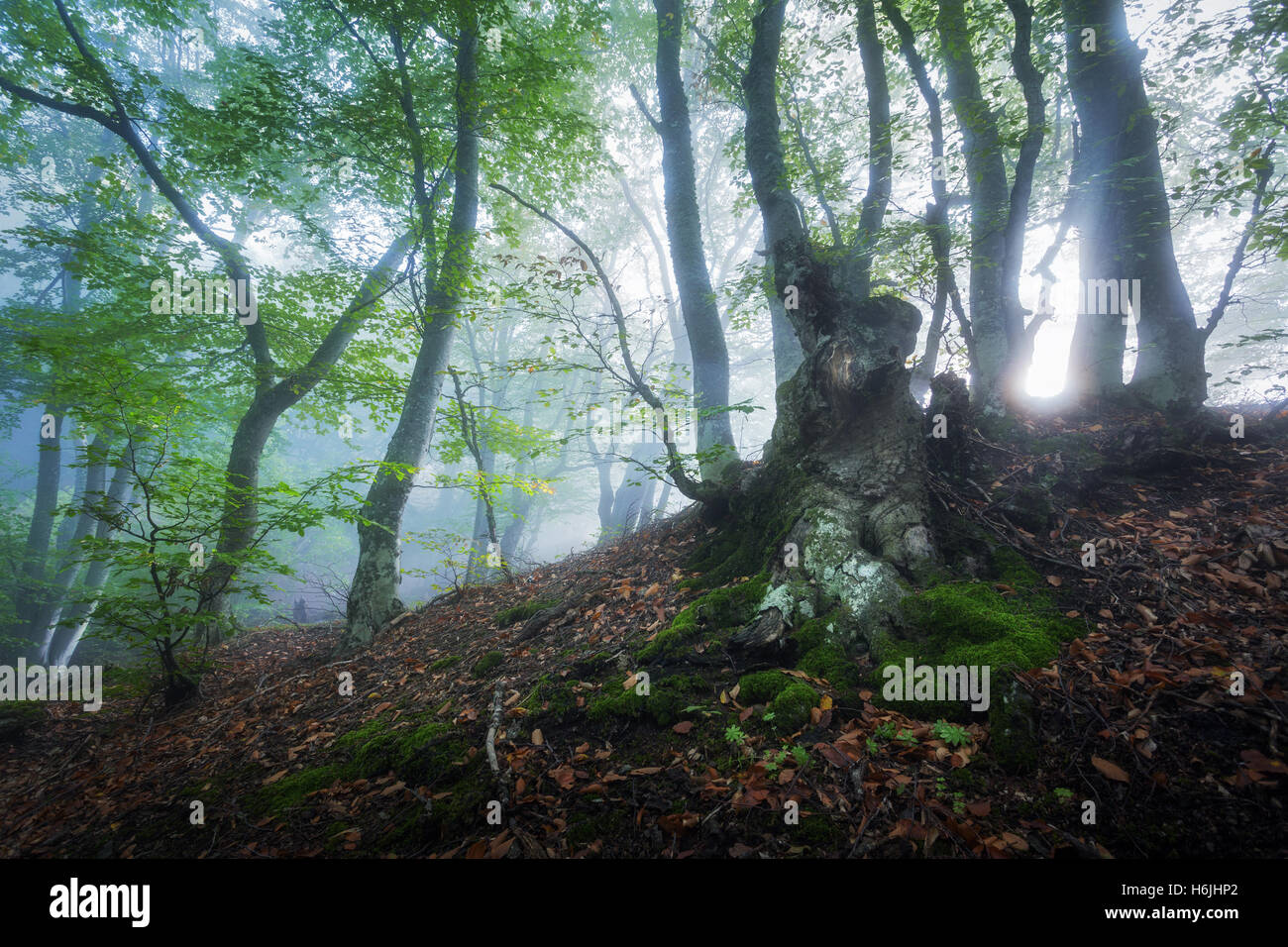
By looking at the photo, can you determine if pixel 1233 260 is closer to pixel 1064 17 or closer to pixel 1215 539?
pixel 1215 539

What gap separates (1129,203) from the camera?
571cm

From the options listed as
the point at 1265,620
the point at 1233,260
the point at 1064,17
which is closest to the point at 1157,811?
the point at 1265,620

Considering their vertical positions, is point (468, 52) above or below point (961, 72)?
above

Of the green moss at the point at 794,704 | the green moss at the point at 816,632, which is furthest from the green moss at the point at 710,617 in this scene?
the green moss at the point at 794,704

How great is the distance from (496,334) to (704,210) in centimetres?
1239

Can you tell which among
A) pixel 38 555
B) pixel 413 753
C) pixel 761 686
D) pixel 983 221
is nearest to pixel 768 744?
pixel 761 686

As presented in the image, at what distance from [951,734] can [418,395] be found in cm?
795

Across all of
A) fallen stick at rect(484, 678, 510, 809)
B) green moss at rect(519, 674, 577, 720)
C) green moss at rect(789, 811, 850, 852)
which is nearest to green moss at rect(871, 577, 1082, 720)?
green moss at rect(789, 811, 850, 852)

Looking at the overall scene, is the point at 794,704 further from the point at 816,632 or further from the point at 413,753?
the point at 413,753

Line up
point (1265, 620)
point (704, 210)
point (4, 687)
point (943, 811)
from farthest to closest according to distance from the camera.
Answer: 1. point (704, 210)
2. point (4, 687)
3. point (1265, 620)
4. point (943, 811)

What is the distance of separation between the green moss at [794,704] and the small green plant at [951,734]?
64cm

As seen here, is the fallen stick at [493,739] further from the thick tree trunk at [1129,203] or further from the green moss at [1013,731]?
the thick tree trunk at [1129,203]

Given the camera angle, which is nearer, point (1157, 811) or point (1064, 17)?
point (1157, 811)
